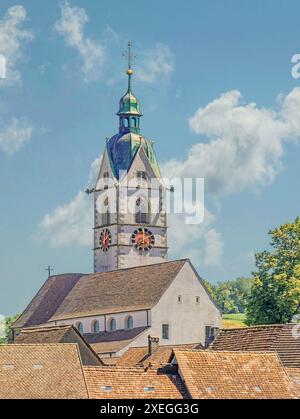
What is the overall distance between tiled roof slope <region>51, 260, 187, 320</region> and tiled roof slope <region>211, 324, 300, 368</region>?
45.1m

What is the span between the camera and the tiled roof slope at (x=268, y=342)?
70.1m

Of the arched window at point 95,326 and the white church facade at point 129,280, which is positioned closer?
the white church facade at point 129,280

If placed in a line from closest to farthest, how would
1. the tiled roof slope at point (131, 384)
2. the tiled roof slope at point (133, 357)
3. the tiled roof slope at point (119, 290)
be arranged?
the tiled roof slope at point (131, 384) → the tiled roof slope at point (133, 357) → the tiled roof slope at point (119, 290)

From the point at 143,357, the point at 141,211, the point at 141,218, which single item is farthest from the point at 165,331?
the point at 141,211

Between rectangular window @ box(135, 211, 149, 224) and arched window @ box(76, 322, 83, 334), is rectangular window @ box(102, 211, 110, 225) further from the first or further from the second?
arched window @ box(76, 322, 83, 334)

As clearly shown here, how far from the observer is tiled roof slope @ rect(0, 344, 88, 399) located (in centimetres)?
5822

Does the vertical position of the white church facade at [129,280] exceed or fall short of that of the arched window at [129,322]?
it exceeds it

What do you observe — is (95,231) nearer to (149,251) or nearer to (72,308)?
(149,251)

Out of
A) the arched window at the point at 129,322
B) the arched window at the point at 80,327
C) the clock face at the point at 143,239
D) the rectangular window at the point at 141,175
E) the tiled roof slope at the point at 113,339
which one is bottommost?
the tiled roof slope at the point at 113,339

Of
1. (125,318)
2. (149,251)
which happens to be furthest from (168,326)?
(149,251)

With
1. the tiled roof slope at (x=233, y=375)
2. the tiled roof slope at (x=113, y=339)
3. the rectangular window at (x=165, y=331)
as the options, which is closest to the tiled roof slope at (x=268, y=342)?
the tiled roof slope at (x=233, y=375)

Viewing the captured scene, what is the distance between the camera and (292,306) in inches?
3907

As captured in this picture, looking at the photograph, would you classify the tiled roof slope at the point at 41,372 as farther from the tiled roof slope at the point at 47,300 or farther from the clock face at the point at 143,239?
the clock face at the point at 143,239

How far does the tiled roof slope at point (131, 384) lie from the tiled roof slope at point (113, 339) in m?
51.6
